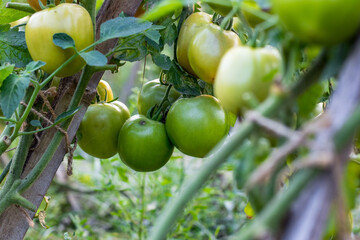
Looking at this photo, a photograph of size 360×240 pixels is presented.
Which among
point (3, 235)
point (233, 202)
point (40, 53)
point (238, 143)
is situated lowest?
point (233, 202)

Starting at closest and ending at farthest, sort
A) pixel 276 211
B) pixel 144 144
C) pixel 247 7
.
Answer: pixel 276 211
pixel 247 7
pixel 144 144

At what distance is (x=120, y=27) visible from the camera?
53cm

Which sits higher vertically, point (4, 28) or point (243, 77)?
point (243, 77)

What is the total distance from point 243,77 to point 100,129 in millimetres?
457

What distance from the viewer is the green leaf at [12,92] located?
1.52 ft

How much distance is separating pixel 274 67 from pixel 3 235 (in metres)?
0.50

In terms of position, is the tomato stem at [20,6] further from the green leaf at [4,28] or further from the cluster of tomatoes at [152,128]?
the cluster of tomatoes at [152,128]

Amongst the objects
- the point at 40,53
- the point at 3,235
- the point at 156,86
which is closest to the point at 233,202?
the point at 156,86

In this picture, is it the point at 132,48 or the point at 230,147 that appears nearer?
the point at 230,147

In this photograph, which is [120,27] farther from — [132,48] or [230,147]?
[230,147]

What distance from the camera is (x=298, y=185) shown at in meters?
0.23

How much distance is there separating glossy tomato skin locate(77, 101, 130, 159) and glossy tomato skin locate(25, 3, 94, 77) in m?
0.18

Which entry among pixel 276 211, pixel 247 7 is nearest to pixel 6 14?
pixel 247 7

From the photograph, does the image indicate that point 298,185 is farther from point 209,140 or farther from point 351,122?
point 209,140
